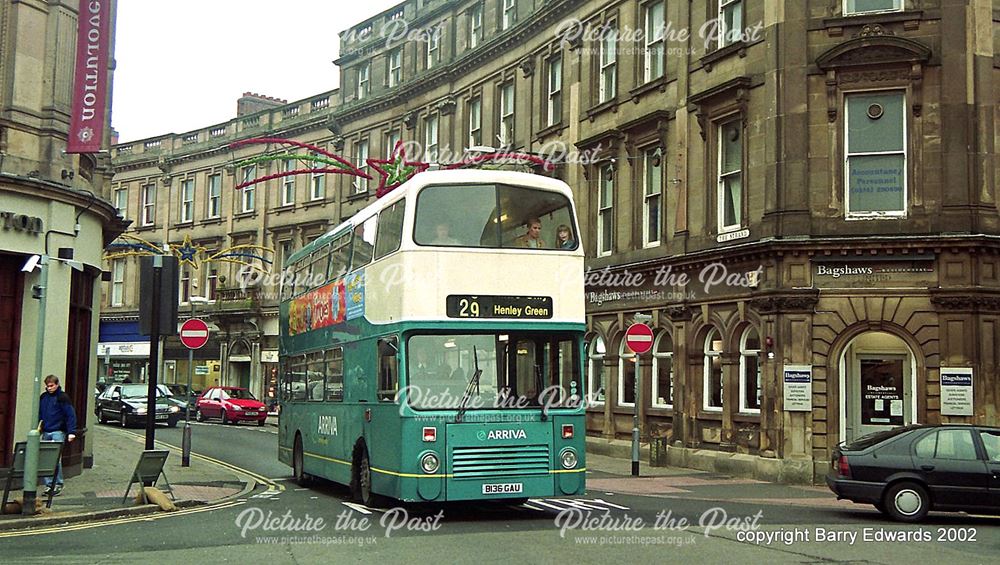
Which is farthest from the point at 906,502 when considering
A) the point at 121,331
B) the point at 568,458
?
the point at 121,331

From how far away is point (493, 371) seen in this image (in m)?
14.9

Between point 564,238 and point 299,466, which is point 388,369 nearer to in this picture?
point 564,238

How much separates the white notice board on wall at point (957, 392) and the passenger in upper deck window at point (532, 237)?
37.5ft

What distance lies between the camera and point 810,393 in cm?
2369

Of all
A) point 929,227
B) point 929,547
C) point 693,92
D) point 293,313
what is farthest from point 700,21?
point 929,547

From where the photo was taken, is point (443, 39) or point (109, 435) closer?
point (109, 435)

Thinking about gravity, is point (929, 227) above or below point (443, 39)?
below

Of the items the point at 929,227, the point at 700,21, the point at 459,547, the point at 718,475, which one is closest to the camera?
the point at 459,547

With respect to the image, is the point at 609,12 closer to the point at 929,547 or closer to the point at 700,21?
the point at 700,21

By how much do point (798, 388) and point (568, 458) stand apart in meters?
10.2

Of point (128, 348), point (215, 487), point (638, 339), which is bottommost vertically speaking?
point (215, 487)

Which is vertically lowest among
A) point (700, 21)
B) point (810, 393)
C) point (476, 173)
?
point (810, 393)

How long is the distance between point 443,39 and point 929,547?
32998 millimetres

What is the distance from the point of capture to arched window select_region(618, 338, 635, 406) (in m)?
30.9
